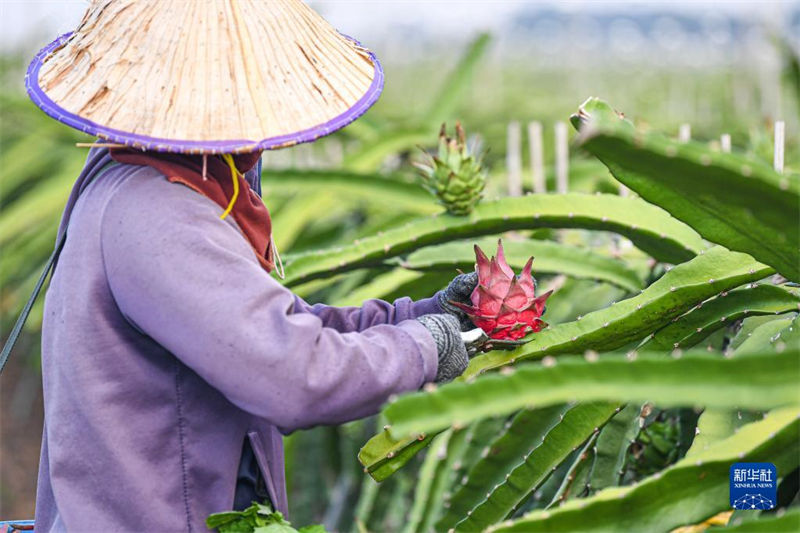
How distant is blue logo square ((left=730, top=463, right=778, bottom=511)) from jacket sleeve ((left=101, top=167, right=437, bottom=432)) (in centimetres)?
49

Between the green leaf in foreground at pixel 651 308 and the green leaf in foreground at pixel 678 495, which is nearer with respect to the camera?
the green leaf in foreground at pixel 678 495

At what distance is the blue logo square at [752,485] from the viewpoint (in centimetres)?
140

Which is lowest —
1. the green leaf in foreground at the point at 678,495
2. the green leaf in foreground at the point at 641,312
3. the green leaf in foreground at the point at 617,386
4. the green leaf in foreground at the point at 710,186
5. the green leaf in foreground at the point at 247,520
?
the green leaf in foreground at the point at 247,520

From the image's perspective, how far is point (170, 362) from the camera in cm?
143

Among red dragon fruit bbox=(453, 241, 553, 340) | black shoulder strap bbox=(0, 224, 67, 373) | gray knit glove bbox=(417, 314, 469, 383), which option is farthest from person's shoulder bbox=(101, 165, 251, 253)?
red dragon fruit bbox=(453, 241, 553, 340)

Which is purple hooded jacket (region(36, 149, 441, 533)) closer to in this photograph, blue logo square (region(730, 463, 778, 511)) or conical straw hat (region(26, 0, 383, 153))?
conical straw hat (region(26, 0, 383, 153))

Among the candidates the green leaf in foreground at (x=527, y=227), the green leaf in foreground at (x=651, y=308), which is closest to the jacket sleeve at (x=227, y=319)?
the green leaf in foreground at (x=651, y=308)

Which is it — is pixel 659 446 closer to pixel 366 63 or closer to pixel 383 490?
pixel 366 63

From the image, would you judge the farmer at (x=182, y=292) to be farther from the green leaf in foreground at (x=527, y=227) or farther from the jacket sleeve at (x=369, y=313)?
the green leaf in foreground at (x=527, y=227)

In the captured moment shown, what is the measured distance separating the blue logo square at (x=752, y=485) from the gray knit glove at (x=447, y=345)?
42cm

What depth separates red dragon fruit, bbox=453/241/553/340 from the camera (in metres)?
1.61

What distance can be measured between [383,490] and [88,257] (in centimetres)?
251

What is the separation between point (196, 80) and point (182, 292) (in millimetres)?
320

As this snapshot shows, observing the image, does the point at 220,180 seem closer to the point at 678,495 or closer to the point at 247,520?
the point at 247,520
